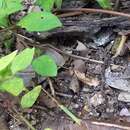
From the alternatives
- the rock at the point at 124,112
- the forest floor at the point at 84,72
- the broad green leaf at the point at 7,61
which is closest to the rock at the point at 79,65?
the forest floor at the point at 84,72

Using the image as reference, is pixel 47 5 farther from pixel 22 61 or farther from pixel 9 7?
pixel 22 61

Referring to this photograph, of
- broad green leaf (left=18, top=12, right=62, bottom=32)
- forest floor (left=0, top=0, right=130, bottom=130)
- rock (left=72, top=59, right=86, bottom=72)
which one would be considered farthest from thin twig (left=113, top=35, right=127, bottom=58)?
broad green leaf (left=18, top=12, right=62, bottom=32)

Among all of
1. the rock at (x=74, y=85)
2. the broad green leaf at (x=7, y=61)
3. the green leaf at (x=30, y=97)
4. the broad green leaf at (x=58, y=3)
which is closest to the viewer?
the broad green leaf at (x=7, y=61)

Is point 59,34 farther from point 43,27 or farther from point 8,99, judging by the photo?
point 8,99

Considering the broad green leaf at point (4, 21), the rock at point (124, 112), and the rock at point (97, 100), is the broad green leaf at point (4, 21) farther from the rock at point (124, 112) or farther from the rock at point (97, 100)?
the rock at point (124, 112)

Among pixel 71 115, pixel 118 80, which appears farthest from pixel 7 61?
pixel 118 80
